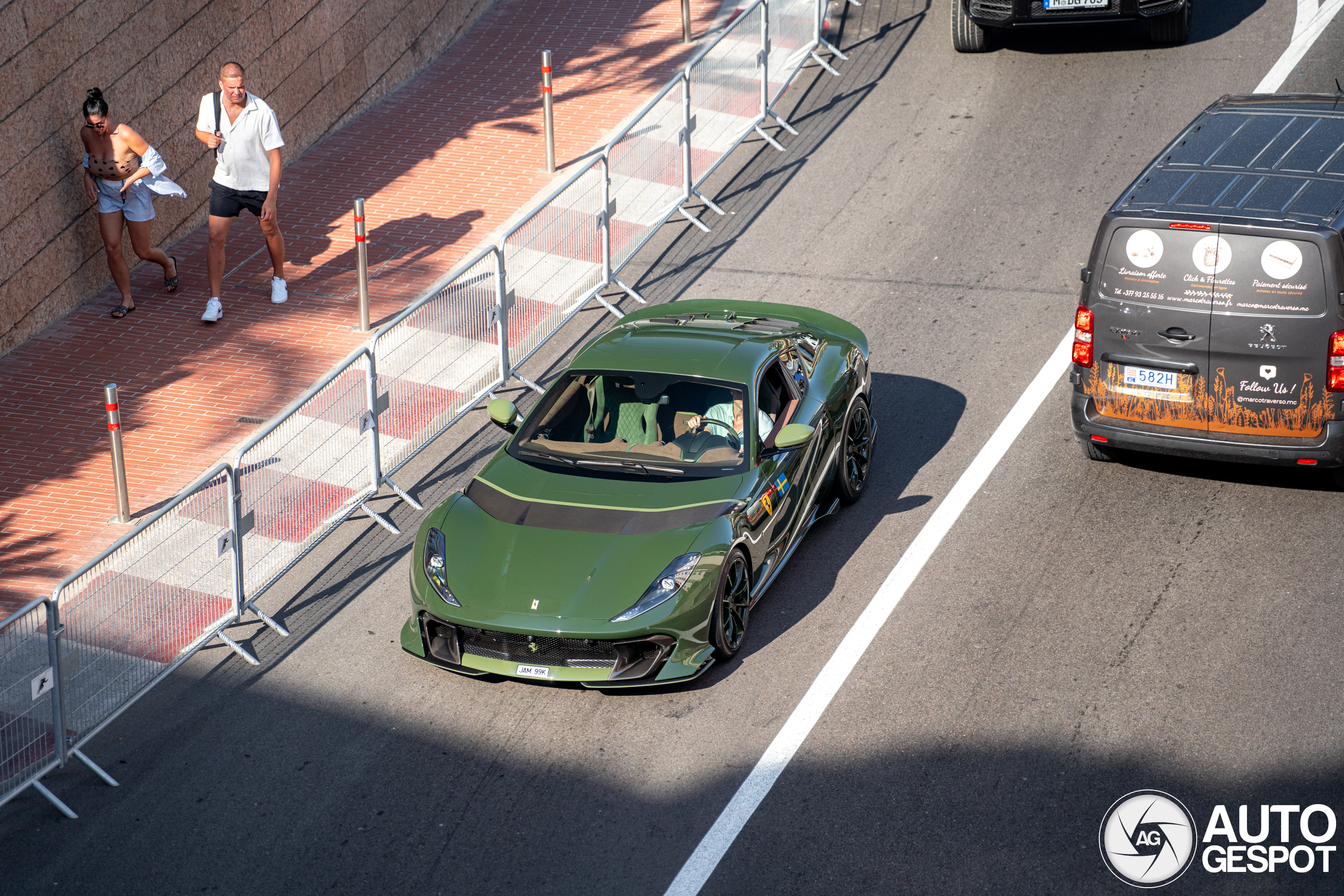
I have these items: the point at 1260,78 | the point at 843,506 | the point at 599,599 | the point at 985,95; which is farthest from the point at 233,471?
the point at 1260,78

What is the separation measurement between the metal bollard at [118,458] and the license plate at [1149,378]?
21.5 feet

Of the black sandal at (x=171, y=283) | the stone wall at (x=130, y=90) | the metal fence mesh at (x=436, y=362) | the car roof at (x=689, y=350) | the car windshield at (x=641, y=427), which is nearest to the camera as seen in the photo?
Answer: the car windshield at (x=641, y=427)

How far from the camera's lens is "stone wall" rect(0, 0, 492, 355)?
12.0m

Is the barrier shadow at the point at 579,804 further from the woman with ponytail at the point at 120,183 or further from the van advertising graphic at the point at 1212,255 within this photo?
the woman with ponytail at the point at 120,183

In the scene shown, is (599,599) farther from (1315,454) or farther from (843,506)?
(1315,454)

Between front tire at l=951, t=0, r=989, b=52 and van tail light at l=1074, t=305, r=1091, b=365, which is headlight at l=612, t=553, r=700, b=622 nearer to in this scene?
van tail light at l=1074, t=305, r=1091, b=365

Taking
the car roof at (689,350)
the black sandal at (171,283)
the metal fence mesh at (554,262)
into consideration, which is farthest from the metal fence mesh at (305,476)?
the black sandal at (171,283)

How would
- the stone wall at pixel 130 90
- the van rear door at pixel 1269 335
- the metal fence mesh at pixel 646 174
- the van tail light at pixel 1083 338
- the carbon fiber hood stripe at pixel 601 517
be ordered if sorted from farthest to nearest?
the metal fence mesh at pixel 646 174 → the stone wall at pixel 130 90 → the van tail light at pixel 1083 338 → the van rear door at pixel 1269 335 → the carbon fiber hood stripe at pixel 601 517

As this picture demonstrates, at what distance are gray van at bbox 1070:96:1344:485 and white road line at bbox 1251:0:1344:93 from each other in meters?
5.93

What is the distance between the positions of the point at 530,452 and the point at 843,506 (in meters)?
2.23

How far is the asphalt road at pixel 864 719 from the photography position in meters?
6.80

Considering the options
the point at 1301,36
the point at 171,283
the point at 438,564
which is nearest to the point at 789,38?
the point at 1301,36

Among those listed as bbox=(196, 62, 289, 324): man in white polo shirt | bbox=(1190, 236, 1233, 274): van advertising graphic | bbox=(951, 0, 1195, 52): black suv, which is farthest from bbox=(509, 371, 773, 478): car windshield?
bbox=(951, 0, 1195, 52): black suv
